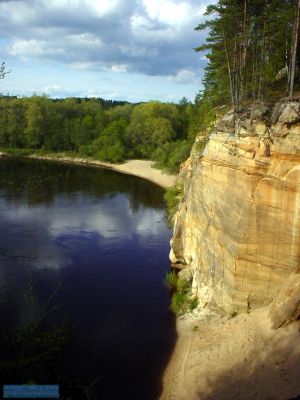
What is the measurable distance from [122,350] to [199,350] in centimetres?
328

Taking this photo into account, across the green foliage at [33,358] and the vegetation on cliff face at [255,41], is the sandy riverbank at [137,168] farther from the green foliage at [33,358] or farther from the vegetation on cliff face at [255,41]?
the green foliage at [33,358]

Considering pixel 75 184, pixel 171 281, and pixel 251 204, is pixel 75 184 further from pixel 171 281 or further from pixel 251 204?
pixel 251 204

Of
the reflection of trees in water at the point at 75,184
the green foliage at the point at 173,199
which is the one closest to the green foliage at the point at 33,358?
the green foliage at the point at 173,199

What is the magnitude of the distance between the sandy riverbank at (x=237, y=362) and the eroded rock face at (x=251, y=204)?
A: 57.6 inches

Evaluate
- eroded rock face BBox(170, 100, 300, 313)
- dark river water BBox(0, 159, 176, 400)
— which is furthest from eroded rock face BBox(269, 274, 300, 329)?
dark river water BBox(0, 159, 176, 400)

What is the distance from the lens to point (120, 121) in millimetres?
80250

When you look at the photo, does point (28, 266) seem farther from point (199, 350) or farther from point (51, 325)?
point (199, 350)

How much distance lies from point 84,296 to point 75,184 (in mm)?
31297

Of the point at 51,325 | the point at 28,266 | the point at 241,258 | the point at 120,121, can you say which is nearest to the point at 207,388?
the point at 241,258

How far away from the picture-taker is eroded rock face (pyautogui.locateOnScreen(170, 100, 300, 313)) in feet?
51.6

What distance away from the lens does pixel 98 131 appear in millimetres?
80375

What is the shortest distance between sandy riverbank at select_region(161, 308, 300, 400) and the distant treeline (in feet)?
172

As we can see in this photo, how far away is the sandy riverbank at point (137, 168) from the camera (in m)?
57.3

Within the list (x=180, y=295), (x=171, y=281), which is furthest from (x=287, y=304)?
(x=171, y=281)
